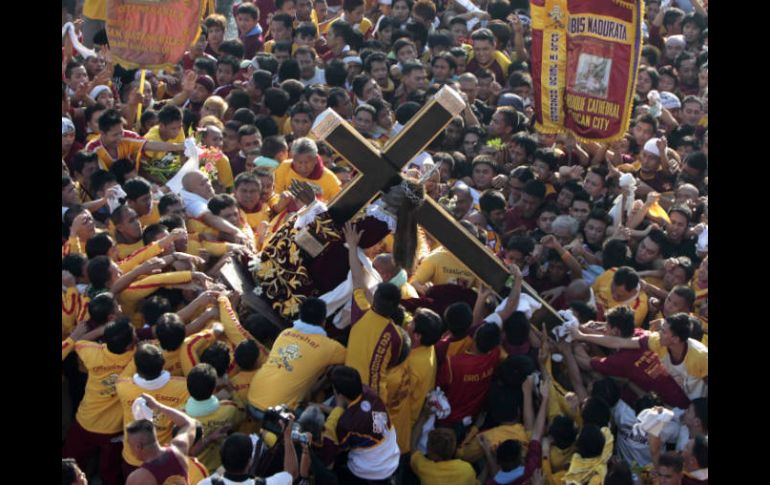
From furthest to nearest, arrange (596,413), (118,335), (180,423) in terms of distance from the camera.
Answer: (118,335) < (596,413) < (180,423)

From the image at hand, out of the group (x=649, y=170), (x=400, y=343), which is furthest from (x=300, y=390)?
(x=649, y=170)

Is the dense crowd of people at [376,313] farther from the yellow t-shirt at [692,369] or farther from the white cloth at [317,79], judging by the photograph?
the white cloth at [317,79]

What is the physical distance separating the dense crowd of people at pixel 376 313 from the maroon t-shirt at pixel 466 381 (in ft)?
0.05

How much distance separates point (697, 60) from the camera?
45.6 feet

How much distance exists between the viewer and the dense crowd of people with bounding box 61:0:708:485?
23.7 ft

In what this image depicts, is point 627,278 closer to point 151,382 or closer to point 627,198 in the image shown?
point 627,198

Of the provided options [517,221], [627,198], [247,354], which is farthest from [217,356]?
[627,198]

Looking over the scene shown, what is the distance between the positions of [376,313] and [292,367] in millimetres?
616

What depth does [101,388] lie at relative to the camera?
7812 millimetres

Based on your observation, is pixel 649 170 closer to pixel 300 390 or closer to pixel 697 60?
pixel 697 60

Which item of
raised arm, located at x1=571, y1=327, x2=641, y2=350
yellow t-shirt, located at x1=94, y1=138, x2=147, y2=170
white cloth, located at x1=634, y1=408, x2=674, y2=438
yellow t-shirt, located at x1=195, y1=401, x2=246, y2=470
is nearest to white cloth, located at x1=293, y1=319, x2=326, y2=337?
yellow t-shirt, located at x1=195, y1=401, x2=246, y2=470

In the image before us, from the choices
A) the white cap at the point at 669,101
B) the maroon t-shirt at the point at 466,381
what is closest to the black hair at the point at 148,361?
the maroon t-shirt at the point at 466,381

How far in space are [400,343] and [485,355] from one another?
0.61 metres

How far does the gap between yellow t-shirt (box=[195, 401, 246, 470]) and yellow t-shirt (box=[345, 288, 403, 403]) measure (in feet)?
2.59
